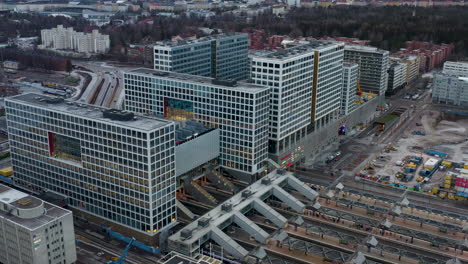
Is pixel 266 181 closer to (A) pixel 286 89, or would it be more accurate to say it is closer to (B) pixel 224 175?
(B) pixel 224 175

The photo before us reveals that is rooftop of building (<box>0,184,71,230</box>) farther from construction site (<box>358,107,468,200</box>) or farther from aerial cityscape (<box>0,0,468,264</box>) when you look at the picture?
construction site (<box>358,107,468,200</box>)

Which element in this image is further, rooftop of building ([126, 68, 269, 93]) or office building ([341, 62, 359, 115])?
office building ([341, 62, 359, 115])

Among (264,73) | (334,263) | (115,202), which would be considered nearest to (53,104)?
A: (115,202)

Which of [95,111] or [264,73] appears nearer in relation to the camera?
[95,111]

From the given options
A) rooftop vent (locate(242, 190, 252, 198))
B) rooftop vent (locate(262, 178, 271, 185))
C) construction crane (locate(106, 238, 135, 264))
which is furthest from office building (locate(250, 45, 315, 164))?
construction crane (locate(106, 238, 135, 264))

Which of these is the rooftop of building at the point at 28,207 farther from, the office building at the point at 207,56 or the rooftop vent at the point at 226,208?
the office building at the point at 207,56

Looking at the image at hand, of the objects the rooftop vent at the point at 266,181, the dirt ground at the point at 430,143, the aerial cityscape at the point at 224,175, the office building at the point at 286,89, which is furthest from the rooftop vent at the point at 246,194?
the dirt ground at the point at 430,143

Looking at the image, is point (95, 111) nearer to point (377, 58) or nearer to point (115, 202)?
point (115, 202)
